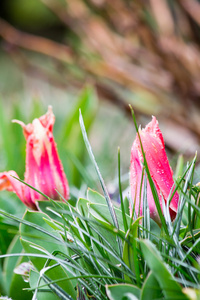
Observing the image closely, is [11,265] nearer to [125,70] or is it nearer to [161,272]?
[161,272]

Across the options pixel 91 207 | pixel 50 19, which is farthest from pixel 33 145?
pixel 50 19

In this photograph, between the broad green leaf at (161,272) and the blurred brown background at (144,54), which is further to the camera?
the blurred brown background at (144,54)

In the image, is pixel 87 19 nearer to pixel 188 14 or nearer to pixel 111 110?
pixel 188 14

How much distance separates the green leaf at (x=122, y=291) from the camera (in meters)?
0.42

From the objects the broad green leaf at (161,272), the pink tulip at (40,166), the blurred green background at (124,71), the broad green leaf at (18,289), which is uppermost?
the blurred green background at (124,71)

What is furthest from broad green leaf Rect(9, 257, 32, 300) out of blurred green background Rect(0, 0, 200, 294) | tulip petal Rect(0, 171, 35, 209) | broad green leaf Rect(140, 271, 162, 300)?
blurred green background Rect(0, 0, 200, 294)

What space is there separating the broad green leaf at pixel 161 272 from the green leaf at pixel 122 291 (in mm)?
35

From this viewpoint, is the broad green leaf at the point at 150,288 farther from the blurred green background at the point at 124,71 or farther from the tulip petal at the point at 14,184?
the blurred green background at the point at 124,71

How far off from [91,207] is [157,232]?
9 cm

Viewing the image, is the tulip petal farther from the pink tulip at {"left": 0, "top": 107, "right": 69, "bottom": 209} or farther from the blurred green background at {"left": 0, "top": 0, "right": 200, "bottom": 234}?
the blurred green background at {"left": 0, "top": 0, "right": 200, "bottom": 234}

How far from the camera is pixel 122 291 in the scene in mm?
426

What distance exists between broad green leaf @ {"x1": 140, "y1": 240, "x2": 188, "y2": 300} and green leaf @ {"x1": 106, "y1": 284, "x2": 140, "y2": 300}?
0.03 m

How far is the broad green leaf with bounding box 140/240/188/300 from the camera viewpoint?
38 cm

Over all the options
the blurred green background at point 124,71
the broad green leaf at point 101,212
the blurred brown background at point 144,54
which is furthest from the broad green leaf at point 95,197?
the blurred brown background at point 144,54
